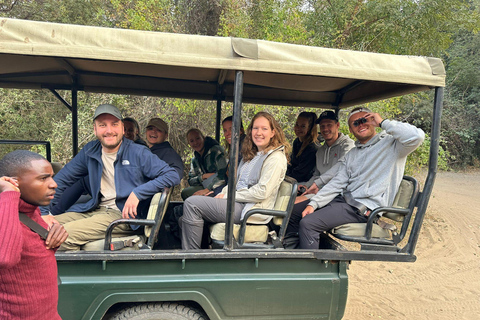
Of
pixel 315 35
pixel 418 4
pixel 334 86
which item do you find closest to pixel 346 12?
pixel 315 35

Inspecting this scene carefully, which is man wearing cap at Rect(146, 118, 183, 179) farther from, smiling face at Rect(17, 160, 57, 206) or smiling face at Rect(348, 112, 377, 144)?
smiling face at Rect(17, 160, 57, 206)

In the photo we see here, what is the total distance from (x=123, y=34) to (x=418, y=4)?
8775 mm

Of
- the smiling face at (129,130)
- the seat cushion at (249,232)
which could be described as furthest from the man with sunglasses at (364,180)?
the smiling face at (129,130)

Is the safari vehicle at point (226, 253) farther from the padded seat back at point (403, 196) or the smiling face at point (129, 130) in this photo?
the smiling face at point (129, 130)

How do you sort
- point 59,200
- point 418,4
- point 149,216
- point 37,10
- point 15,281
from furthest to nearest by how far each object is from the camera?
1. point 37,10
2. point 418,4
3. point 59,200
4. point 149,216
5. point 15,281

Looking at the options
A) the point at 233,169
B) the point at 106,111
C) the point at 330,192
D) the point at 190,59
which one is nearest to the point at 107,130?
the point at 106,111

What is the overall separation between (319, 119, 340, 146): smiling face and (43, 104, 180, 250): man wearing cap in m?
1.87

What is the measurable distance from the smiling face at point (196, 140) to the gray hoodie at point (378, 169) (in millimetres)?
1883

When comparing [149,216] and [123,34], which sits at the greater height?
[123,34]

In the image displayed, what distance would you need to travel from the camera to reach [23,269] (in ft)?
4.83

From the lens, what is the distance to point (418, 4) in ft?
28.1

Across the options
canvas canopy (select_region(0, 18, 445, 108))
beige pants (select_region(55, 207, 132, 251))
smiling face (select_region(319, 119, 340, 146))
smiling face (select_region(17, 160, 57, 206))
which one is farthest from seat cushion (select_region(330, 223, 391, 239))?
smiling face (select_region(17, 160, 57, 206))

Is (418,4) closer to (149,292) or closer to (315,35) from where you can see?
(315,35)

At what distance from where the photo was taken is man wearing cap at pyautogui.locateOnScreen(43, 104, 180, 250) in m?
2.65
